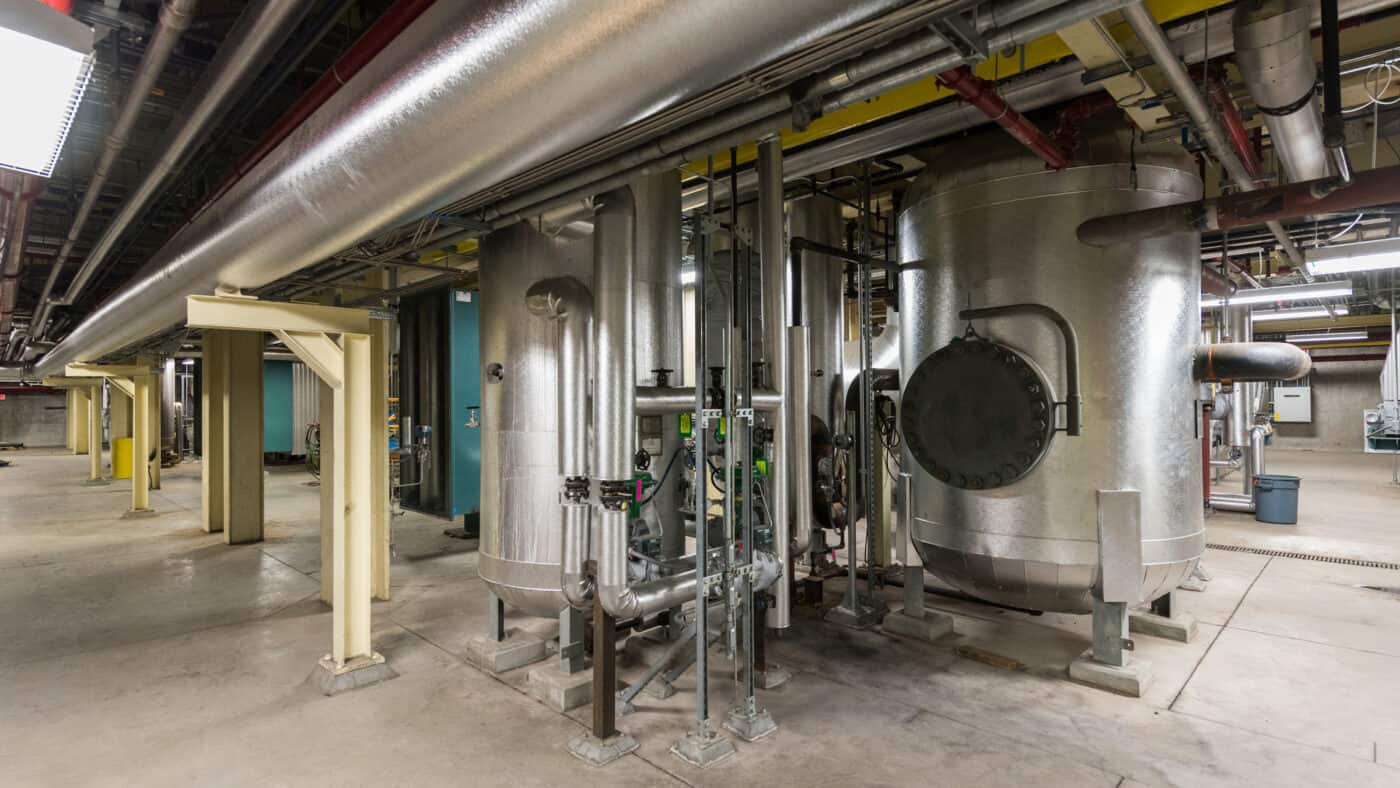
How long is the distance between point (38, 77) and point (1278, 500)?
9.86 m

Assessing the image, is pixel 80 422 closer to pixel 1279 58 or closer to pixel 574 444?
pixel 574 444

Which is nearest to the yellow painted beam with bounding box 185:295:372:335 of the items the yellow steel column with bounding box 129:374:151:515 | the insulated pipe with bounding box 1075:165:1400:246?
the insulated pipe with bounding box 1075:165:1400:246

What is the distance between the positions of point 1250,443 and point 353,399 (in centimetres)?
976

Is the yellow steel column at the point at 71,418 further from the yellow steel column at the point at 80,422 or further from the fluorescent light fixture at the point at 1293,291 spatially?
the fluorescent light fixture at the point at 1293,291

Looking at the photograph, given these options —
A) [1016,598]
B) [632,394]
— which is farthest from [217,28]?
[1016,598]

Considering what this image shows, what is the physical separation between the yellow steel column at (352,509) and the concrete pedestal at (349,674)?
0.03m

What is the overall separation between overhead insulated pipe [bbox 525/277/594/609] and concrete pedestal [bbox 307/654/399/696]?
139 centimetres

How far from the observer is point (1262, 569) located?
546 centimetres

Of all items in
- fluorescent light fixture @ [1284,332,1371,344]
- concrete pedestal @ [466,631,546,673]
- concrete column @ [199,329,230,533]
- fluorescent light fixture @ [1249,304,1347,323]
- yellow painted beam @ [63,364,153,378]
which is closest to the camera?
concrete pedestal @ [466,631,546,673]

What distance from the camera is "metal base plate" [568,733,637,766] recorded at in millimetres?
2664

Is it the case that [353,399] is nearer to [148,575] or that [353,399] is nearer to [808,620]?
[808,620]

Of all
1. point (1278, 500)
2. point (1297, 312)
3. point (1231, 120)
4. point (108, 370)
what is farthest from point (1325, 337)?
point (108, 370)

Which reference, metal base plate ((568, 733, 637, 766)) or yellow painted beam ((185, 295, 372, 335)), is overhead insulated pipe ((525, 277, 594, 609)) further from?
yellow painted beam ((185, 295, 372, 335))

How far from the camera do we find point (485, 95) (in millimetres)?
1427
